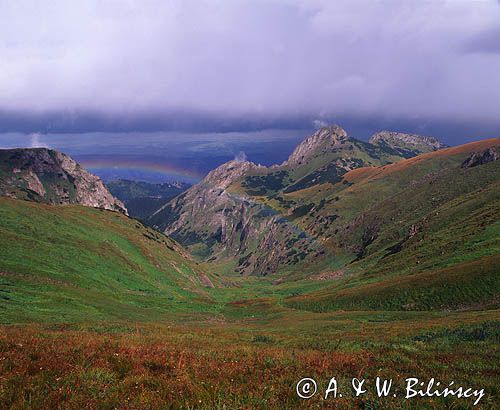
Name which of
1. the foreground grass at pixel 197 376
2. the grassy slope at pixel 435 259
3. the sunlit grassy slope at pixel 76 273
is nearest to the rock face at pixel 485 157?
the grassy slope at pixel 435 259

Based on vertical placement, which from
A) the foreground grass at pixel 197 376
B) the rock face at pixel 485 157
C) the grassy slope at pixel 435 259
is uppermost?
the rock face at pixel 485 157

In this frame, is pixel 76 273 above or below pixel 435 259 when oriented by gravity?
above

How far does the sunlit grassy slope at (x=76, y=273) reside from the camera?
130ft

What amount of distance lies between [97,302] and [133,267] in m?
36.1

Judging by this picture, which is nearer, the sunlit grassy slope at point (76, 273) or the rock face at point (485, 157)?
the sunlit grassy slope at point (76, 273)

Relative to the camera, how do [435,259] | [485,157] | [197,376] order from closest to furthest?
[197,376] → [435,259] → [485,157]

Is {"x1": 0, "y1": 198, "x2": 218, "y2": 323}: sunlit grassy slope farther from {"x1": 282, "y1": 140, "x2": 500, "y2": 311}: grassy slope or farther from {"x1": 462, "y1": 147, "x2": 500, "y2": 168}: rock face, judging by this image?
{"x1": 462, "y1": 147, "x2": 500, "y2": 168}: rock face

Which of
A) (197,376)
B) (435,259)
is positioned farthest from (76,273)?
(435,259)

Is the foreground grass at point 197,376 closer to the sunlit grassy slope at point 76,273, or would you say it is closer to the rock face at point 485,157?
the sunlit grassy slope at point 76,273

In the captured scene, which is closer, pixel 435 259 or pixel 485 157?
pixel 435 259

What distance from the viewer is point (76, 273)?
192 ft

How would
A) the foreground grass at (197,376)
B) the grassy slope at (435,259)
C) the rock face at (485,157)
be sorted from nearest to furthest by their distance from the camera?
1. the foreground grass at (197,376)
2. the grassy slope at (435,259)
3. the rock face at (485,157)

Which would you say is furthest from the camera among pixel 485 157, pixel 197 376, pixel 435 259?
pixel 485 157

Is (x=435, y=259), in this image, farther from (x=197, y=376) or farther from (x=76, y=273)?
(x=197, y=376)
